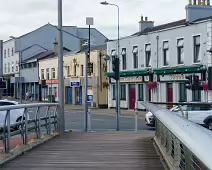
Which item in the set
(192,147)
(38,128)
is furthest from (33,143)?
(192,147)

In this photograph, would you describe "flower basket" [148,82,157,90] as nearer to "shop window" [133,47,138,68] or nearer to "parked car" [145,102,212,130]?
"shop window" [133,47,138,68]

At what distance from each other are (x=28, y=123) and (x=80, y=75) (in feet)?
151

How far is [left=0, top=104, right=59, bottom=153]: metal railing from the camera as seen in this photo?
9500 millimetres

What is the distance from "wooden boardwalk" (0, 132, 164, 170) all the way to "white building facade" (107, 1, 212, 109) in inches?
923

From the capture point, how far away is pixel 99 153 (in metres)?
10.4

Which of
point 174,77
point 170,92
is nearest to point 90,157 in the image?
point 174,77

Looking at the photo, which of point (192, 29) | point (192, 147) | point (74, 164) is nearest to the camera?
point (192, 147)

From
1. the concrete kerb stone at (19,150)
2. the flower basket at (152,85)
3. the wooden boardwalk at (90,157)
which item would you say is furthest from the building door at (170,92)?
the wooden boardwalk at (90,157)

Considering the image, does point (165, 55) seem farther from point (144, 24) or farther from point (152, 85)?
→ point (144, 24)

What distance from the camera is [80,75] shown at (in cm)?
5759

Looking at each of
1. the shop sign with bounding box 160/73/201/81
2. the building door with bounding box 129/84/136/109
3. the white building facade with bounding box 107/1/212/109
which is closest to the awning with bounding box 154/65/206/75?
the white building facade with bounding box 107/1/212/109

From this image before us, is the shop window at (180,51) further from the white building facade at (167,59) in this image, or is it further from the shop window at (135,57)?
the shop window at (135,57)

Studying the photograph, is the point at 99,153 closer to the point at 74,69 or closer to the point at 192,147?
the point at 192,147

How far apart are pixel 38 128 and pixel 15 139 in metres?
2.28
